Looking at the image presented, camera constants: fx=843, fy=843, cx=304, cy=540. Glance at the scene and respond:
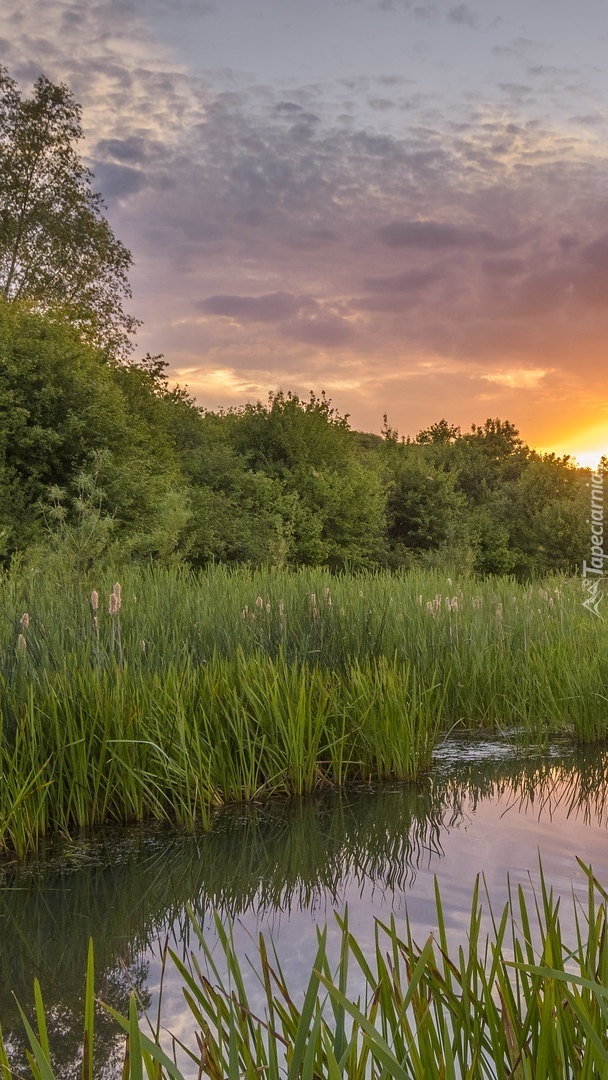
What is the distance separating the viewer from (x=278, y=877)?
328cm

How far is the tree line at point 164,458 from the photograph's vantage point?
14.1 metres

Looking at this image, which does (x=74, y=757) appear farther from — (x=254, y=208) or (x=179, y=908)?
(x=254, y=208)

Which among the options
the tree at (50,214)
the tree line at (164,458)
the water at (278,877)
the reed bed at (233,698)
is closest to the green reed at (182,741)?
the reed bed at (233,698)

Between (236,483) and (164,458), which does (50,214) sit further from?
(236,483)

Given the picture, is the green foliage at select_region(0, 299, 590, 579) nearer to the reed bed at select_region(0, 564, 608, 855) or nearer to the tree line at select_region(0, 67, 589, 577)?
the tree line at select_region(0, 67, 589, 577)

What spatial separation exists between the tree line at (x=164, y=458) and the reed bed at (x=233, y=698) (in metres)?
6.83

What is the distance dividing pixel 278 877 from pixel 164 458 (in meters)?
16.0

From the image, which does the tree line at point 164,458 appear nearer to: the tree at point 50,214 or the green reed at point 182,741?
the tree at point 50,214

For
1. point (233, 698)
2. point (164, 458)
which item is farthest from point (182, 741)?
point (164, 458)

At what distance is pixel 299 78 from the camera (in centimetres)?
1121

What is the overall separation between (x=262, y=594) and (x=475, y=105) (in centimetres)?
804

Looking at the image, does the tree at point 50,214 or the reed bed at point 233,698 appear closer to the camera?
the reed bed at point 233,698

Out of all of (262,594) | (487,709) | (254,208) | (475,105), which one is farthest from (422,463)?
(487,709)

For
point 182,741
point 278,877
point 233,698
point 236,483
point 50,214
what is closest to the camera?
point 278,877
